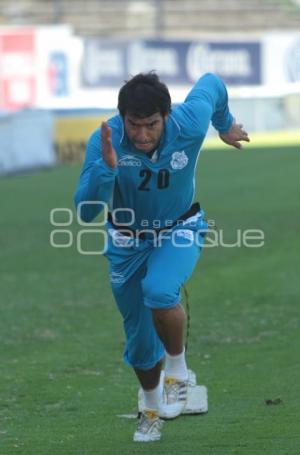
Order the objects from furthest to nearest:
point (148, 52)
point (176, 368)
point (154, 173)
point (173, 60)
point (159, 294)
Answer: point (148, 52)
point (173, 60)
point (176, 368)
point (154, 173)
point (159, 294)

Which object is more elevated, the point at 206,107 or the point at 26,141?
the point at 206,107

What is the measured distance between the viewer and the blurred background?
137ft

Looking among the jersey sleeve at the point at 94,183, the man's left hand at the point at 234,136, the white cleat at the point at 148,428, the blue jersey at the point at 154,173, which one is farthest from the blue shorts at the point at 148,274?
the man's left hand at the point at 234,136

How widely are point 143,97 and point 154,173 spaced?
0.45 metres

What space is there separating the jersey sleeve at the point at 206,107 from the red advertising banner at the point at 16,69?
38.4m

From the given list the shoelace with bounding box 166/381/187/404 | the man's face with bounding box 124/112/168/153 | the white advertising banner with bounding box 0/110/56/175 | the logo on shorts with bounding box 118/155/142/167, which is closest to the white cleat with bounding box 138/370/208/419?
the shoelace with bounding box 166/381/187/404

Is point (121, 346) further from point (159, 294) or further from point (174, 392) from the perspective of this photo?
point (159, 294)

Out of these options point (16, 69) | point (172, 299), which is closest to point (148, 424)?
point (172, 299)

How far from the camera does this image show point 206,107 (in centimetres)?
689

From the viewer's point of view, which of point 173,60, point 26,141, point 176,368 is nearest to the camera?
point 176,368

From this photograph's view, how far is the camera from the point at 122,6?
55219 millimetres

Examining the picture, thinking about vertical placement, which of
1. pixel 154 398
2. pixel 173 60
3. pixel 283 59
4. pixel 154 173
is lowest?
pixel 173 60

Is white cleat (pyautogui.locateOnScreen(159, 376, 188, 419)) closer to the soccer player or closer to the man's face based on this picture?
the soccer player

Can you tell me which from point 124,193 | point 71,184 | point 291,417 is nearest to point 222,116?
point 124,193
